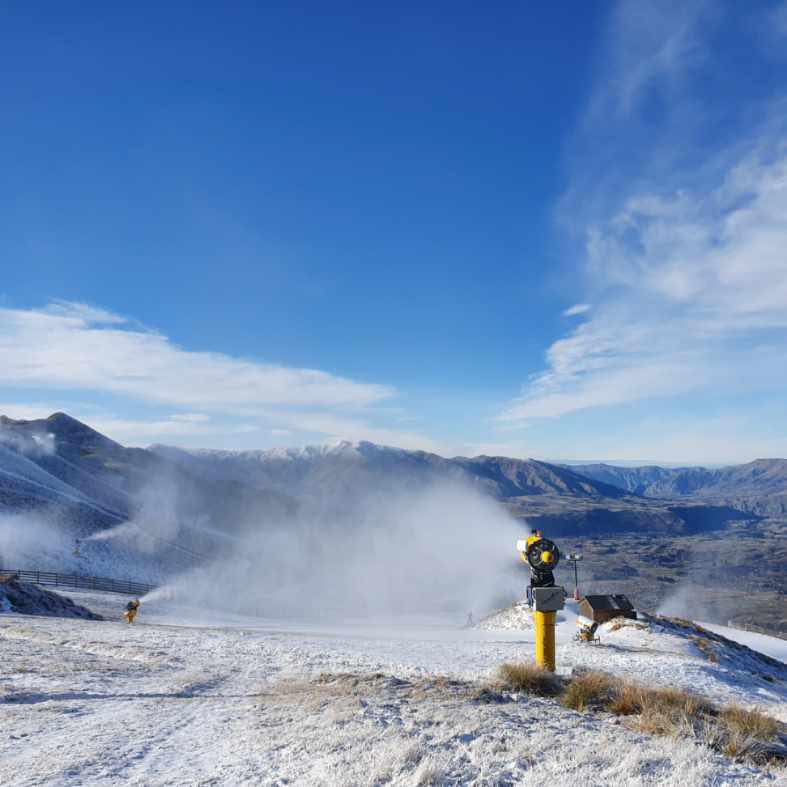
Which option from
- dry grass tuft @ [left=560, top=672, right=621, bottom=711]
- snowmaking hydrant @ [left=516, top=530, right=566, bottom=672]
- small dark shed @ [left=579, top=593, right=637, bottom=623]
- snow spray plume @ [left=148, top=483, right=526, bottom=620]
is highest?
snowmaking hydrant @ [left=516, top=530, right=566, bottom=672]

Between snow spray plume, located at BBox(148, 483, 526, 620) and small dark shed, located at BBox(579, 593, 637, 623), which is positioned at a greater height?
small dark shed, located at BBox(579, 593, 637, 623)

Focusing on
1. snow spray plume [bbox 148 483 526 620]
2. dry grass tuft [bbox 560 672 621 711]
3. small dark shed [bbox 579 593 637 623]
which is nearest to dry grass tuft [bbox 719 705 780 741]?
dry grass tuft [bbox 560 672 621 711]

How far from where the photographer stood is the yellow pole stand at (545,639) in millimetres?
10406

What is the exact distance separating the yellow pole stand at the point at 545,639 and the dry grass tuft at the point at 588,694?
61.8 inches

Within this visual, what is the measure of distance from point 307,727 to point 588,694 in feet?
12.8

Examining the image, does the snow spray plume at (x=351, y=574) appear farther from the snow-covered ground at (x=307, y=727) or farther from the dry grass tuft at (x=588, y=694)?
the dry grass tuft at (x=588, y=694)

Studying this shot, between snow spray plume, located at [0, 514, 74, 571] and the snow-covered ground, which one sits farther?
snow spray plume, located at [0, 514, 74, 571]

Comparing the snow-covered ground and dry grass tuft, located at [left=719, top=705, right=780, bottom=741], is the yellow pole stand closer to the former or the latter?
the snow-covered ground

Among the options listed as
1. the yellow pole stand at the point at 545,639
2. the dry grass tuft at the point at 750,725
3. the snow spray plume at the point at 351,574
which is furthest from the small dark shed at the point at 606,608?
the snow spray plume at the point at 351,574

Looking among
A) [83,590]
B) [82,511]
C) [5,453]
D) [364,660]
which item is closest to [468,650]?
[364,660]

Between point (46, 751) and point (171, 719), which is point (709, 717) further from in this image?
point (46, 751)

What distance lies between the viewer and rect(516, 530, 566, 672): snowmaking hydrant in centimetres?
1001

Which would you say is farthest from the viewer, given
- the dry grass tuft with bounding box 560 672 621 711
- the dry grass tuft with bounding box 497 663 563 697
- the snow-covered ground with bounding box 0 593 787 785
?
the dry grass tuft with bounding box 497 663 563 697

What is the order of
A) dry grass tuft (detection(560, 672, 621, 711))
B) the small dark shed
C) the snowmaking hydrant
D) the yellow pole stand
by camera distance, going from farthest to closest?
1. the small dark shed
2. the yellow pole stand
3. the snowmaking hydrant
4. dry grass tuft (detection(560, 672, 621, 711))
